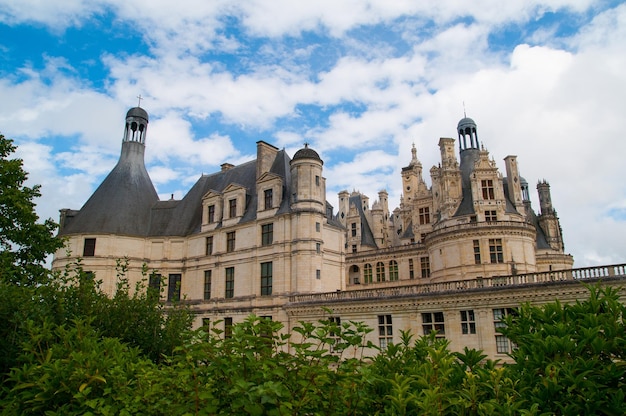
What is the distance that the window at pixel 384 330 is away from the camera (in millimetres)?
24359

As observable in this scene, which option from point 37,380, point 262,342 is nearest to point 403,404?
point 262,342

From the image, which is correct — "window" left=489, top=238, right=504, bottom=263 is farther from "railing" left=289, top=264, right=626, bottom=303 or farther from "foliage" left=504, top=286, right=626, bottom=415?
"foliage" left=504, top=286, right=626, bottom=415

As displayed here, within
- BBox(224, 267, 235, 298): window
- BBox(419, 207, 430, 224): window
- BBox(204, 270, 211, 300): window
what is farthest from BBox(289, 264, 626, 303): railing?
BBox(419, 207, 430, 224): window

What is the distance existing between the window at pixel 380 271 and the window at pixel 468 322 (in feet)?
73.0

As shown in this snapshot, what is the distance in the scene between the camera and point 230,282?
3325 centimetres

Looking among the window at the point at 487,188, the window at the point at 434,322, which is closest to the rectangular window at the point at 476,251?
the window at the point at 487,188

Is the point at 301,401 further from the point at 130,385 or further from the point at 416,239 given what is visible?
the point at 416,239

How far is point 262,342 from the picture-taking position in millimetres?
4555

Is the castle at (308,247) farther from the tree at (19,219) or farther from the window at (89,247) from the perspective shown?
the tree at (19,219)

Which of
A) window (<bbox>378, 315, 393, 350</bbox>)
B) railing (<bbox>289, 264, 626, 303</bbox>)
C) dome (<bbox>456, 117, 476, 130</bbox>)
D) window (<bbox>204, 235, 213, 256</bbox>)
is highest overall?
dome (<bbox>456, 117, 476, 130</bbox>)

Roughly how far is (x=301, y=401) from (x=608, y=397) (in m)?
2.59

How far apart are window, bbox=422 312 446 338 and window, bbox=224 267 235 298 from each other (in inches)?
612

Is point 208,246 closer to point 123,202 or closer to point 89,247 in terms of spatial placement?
point 123,202

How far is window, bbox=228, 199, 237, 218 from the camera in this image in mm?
34375
